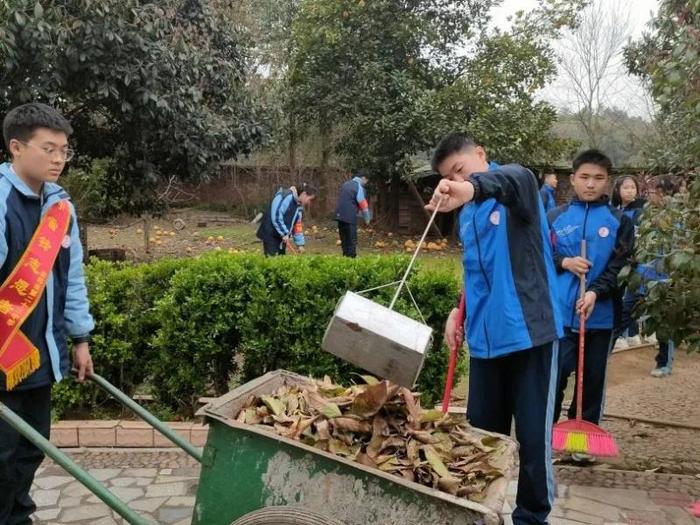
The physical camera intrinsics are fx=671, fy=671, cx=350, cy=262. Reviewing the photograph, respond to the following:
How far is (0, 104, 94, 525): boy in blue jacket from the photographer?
2.82 meters

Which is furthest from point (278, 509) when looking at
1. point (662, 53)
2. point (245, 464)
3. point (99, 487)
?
point (662, 53)

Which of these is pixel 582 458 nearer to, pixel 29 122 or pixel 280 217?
pixel 29 122

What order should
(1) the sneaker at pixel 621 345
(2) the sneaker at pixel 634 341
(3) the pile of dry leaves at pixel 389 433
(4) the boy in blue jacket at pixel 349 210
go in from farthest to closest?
(4) the boy in blue jacket at pixel 349 210
(2) the sneaker at pixel 634 341
(1) the sneaker at pixel 621 345
(3) the pile of dry leaves at pixel 389 433

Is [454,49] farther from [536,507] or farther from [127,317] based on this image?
[536,507]

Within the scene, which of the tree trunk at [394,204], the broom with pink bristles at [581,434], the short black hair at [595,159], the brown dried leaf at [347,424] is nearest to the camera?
the brown dried leaf at [347,424]

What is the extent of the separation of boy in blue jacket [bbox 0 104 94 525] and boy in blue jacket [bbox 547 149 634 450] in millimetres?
2911

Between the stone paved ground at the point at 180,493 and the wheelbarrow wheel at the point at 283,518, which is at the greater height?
the wheelbarrow wheel at the point at 283,518

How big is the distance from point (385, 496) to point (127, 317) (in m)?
3.27

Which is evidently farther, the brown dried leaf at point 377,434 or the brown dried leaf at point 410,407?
the brown dried leaf at point 410,407

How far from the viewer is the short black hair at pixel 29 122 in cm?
285

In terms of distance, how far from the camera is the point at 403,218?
66.4ft

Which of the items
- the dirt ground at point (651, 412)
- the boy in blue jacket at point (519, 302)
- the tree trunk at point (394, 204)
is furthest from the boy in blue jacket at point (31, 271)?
the tree trunk at point (394, 204)

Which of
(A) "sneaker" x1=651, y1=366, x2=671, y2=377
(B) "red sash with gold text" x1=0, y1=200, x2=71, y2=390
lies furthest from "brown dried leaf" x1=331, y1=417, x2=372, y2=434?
(A) "sneaker" x1=651, y1=366, x2=671, y2=377

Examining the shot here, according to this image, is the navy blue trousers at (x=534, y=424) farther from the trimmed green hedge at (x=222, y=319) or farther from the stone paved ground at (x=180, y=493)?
the trimmed green hedge at (x=222, y=319)
